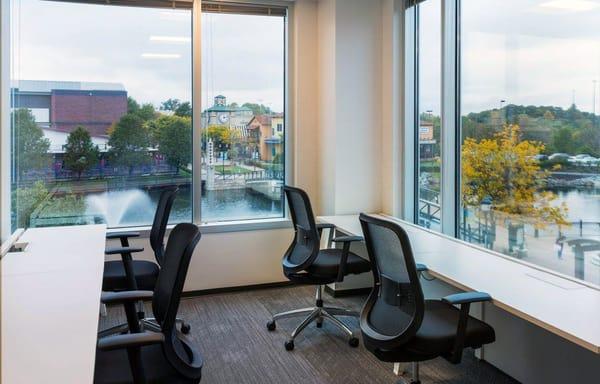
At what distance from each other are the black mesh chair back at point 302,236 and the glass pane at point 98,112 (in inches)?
51.4

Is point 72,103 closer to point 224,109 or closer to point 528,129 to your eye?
point 224,109

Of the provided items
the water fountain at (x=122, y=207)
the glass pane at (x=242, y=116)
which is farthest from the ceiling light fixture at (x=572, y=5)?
the water fountain at (x=122, y=207)

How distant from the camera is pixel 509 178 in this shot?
3211 mm

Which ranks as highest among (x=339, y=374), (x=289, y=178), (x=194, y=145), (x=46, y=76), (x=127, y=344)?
(x=46, y=76)

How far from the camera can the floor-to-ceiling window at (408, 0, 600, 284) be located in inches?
105

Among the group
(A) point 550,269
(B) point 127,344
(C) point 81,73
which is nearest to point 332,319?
(A) point 550,269

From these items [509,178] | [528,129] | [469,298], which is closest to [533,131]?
[528,129]

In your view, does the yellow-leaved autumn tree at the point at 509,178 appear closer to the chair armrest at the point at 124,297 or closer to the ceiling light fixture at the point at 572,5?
the ceiling light fixture at the point at 572,5

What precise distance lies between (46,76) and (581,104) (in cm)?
380

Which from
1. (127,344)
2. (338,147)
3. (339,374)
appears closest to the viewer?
(127,344)

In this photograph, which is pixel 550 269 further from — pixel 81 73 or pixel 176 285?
pixel 81 73

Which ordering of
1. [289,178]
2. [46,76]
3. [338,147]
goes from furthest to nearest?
[289,178]
[338,147]
[46,76]

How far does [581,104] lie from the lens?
2.67 metres

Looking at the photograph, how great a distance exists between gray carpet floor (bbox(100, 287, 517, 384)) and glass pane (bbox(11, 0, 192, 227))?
3.26ft
